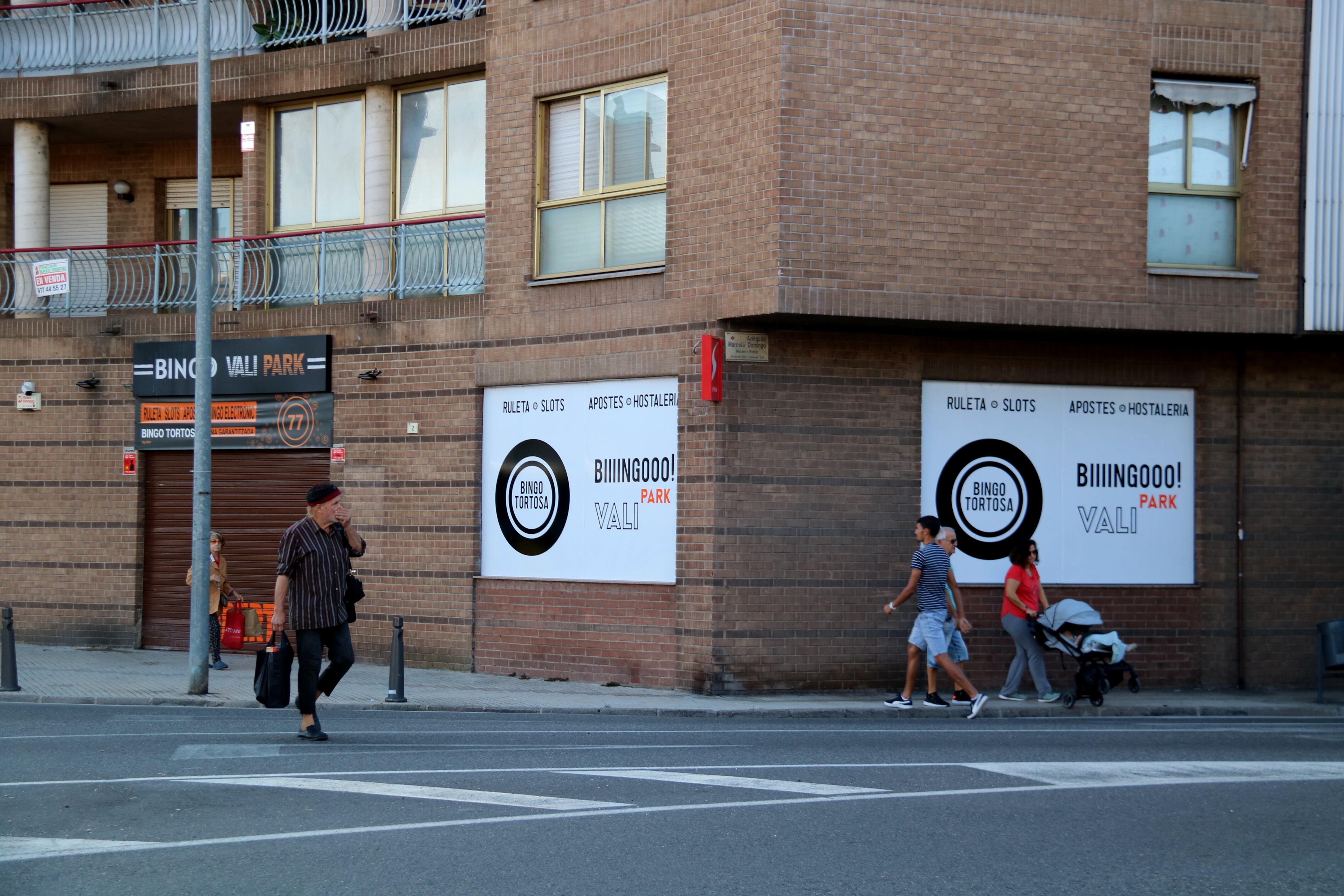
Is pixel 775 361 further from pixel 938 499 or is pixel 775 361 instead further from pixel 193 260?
pixel 193 260

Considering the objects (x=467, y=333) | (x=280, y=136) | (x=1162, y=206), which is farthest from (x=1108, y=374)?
(x=280, y=136)

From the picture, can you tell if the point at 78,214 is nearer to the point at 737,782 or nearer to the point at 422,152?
the point at 422,152

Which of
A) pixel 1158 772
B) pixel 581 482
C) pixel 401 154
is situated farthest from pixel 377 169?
pixel 1158 772

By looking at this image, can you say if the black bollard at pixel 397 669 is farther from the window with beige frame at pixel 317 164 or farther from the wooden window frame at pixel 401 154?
the window with beige frame at pixel 317 164

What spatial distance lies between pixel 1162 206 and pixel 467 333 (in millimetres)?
8286

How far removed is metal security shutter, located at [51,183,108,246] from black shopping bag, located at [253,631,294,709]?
13269 millimetres

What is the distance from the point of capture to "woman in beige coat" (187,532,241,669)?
669 inches

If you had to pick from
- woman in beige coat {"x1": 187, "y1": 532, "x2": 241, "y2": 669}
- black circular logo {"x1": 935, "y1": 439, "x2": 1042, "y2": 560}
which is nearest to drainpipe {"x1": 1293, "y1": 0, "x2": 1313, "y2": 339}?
black circular logo {"x1": 935, "y1": 439, "x2": 1042, "y2": 560}

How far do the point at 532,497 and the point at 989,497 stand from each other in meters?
5.32

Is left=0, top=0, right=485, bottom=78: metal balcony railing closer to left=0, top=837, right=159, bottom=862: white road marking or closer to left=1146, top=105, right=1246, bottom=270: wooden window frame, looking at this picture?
left=1146, top=105, right=1246, bottom=270: wooden window frame

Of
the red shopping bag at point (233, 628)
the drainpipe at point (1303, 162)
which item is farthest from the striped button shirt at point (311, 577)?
the drainpipe at point (1303, 162)

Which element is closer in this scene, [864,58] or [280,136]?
[864,58]

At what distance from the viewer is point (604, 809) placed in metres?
7.87

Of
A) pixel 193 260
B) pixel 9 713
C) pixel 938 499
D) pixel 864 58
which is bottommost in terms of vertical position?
pixel 9 713
